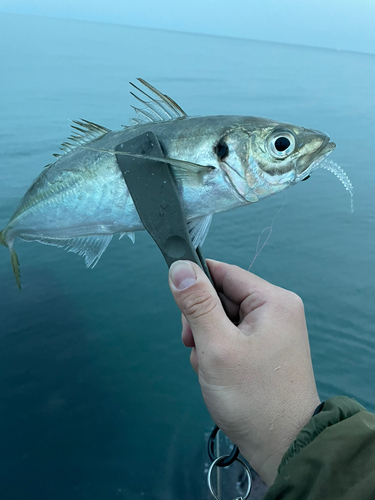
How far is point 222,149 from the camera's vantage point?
5.37 ft

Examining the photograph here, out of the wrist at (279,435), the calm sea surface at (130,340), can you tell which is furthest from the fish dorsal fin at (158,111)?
the calm sea surface at (130,340)

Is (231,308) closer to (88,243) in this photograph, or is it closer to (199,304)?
(199,304)

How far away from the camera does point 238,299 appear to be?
6.64 feet

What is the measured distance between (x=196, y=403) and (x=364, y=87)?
27.2 metres

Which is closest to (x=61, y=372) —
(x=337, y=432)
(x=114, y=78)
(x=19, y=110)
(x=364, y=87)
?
(x=337, y=432)

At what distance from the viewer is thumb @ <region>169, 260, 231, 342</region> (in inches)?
60.3

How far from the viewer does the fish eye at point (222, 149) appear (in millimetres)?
1631

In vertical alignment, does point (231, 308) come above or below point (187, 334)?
above

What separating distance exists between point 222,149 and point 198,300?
71 cm

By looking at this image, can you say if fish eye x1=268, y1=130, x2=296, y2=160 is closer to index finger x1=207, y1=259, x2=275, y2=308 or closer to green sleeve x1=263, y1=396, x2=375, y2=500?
index finger x1=207, y1=259, x2=275, y2=308

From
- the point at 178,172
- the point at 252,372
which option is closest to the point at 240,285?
the point at 252,372

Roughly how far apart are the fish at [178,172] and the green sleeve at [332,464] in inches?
38.2

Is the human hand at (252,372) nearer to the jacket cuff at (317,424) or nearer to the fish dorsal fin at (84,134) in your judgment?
the jacket cuff at (317,424)

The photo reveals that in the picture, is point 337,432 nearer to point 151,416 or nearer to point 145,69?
point 151,416
